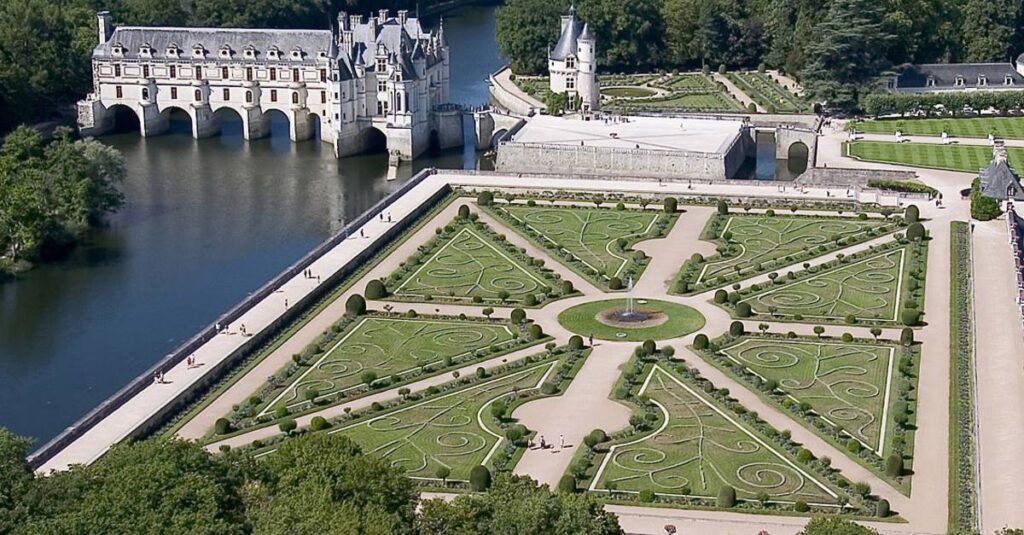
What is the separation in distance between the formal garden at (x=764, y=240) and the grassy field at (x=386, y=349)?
10.0m

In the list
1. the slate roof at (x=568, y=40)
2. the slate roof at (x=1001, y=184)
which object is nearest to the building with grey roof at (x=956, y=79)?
the slate roof at (x=568, y=40)

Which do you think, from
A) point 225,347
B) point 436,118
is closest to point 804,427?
point 225,347

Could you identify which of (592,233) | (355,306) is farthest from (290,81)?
(355,306)

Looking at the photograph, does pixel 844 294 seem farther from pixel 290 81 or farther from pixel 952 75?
pixel 290 81

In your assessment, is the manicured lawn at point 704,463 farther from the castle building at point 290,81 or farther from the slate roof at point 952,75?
the slate roof at point 952,75

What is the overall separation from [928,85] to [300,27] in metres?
45.1

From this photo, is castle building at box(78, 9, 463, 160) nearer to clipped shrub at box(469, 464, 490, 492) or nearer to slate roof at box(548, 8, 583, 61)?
slate roof at box(548, 8, 583, 61)

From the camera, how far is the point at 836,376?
58344 mm

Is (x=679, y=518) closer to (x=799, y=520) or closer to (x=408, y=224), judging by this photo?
(x=799, y=520)

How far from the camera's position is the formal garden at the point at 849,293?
65.1 metres

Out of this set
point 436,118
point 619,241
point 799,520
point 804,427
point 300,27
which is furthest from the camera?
point 300,27

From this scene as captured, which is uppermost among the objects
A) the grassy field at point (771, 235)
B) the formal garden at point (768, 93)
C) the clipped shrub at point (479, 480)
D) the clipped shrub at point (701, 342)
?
the formal garden at point (768, 93)

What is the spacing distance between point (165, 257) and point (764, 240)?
88.0ft

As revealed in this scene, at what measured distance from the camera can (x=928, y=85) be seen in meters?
107
